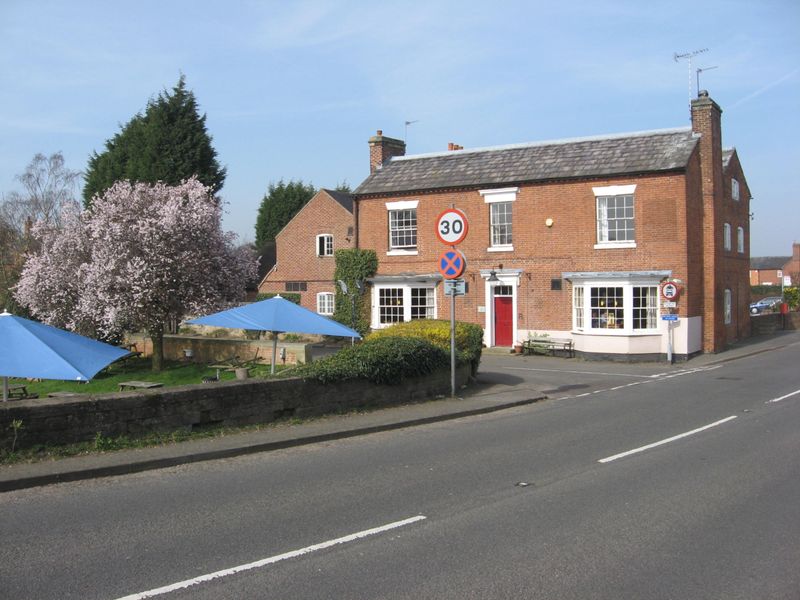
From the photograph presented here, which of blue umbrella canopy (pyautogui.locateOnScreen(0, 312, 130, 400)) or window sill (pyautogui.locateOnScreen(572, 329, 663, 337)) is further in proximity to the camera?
window sill (pyautogui.locateOnScreen(572, 329, 663, 337))

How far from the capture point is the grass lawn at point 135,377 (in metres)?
20.6

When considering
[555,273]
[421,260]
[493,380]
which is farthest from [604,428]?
[421,260]

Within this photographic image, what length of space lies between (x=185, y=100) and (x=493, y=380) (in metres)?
30.0

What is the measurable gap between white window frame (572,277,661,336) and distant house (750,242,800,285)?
240 ft

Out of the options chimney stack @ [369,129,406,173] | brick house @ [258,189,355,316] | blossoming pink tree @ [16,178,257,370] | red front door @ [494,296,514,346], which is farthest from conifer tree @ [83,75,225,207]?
red front door @ [494,296,514,346]

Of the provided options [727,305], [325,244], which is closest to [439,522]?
[727,305]

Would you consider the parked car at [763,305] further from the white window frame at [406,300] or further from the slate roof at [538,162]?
the white window frame at [406,300]

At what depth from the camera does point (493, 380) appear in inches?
727

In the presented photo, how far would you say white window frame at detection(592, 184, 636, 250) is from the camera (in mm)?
25906

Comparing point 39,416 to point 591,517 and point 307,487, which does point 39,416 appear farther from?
point 591,517

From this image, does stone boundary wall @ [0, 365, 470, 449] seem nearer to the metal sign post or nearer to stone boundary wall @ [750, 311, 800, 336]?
the metal sign post

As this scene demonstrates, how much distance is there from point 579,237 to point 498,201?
3.61 meters

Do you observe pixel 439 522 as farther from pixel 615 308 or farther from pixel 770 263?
pixel 770 263

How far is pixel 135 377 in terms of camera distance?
74.0 feet
